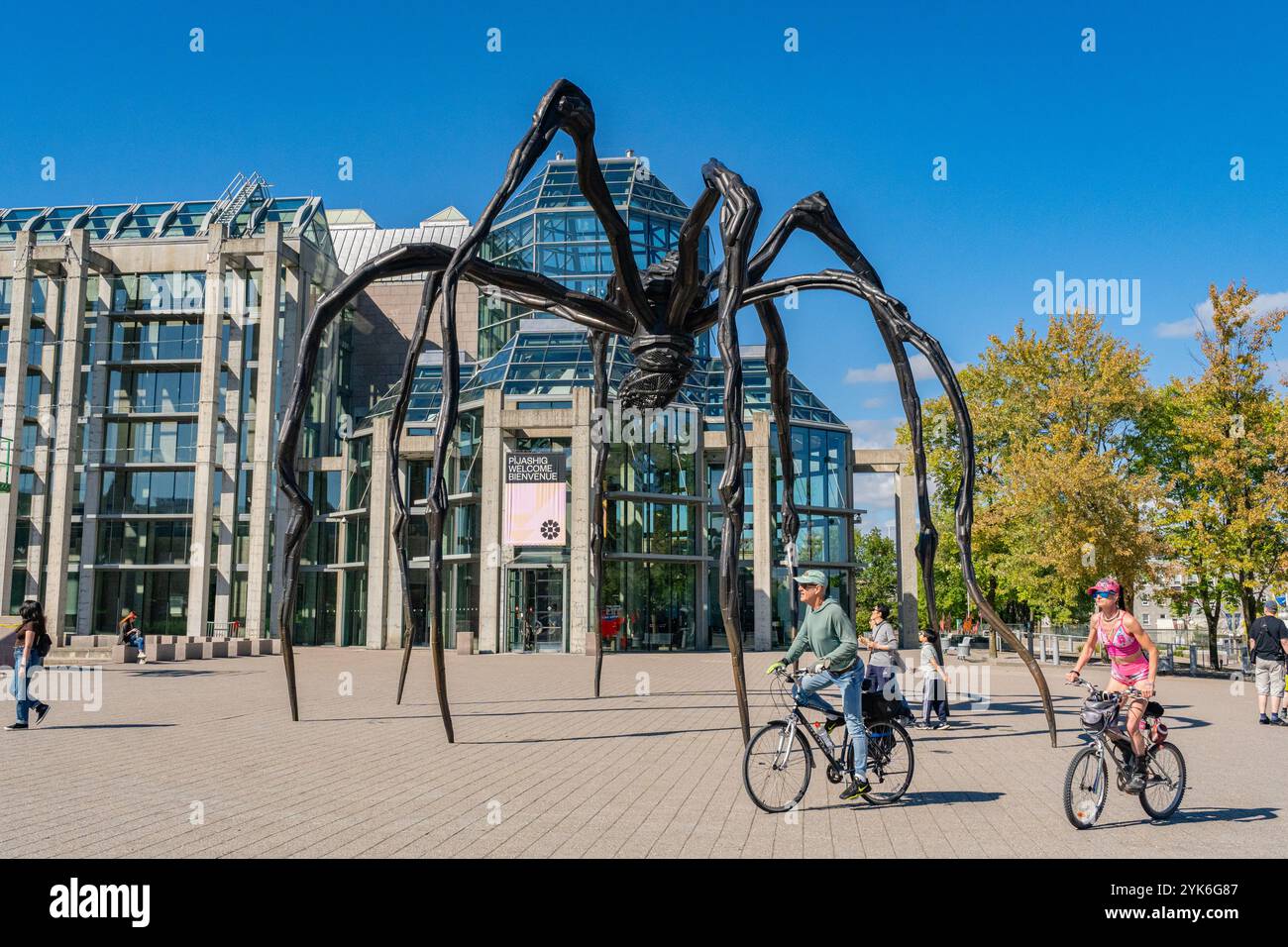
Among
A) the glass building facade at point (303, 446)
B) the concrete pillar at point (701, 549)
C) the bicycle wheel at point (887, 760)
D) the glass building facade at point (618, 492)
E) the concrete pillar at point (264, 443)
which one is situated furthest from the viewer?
the concrete pillar at point (264, 443)

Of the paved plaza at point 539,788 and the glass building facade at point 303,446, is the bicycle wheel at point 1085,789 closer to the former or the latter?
the paved plaza at point 539,788

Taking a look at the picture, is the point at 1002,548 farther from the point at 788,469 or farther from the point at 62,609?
the point at 62,609

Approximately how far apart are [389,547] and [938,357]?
3275 cm

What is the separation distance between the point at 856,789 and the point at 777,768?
0.77 meters

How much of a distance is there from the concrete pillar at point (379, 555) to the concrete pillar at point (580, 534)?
7472 mm

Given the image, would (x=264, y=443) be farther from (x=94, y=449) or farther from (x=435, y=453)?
(x=435, y=453)

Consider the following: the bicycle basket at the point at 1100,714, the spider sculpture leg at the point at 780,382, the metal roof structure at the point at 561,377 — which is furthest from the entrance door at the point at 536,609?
the bicycle basket at the point at 1100,714

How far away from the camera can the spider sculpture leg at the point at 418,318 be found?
823 cm

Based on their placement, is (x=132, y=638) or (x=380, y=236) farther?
(x=380, y=236)

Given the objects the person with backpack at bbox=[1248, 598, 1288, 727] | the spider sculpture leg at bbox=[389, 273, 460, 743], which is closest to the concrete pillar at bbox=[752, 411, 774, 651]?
the person with backpack at bbox=[1248, 598, 1288, 727]

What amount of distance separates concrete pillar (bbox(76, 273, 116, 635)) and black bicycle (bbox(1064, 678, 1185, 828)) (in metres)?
44.8

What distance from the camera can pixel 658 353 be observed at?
912 cm

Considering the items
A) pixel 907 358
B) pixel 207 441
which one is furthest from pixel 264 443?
pixel 907 358
